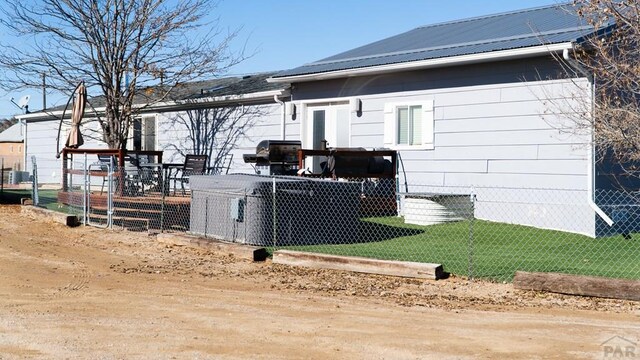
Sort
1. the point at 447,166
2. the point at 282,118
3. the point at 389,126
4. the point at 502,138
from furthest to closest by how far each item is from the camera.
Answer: the point at 282,118 < the point at 389,126 < the point at 447,166 < the point at 502,138

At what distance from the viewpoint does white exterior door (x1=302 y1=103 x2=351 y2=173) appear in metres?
17.0

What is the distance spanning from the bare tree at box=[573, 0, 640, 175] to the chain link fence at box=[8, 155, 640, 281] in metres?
1.05

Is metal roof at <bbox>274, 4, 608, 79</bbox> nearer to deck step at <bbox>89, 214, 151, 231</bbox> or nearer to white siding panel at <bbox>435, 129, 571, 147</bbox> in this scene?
white siding panel at <bbox>435, 129, 571, 147</bbox>

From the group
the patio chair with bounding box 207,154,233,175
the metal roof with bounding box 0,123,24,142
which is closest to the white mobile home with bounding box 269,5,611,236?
the patio chair with bounding box 207,154,233,175

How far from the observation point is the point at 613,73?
11719mm

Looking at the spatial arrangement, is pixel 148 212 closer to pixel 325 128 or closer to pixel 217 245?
pixel 217 245

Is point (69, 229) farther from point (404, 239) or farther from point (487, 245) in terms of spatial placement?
point (487, 245)

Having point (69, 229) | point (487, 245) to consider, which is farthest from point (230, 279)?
point (69, 229)

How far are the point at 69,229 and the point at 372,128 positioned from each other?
20.9ft

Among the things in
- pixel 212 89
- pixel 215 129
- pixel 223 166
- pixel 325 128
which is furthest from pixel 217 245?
pixel 212 89

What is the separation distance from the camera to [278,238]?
11.9 m

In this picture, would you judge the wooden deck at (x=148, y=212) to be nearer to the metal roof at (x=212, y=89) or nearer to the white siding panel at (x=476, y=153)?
the white siding panel at (x=476, y=153)

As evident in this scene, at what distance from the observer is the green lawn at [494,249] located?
9.96 meters

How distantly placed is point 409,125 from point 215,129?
6.59 meters
